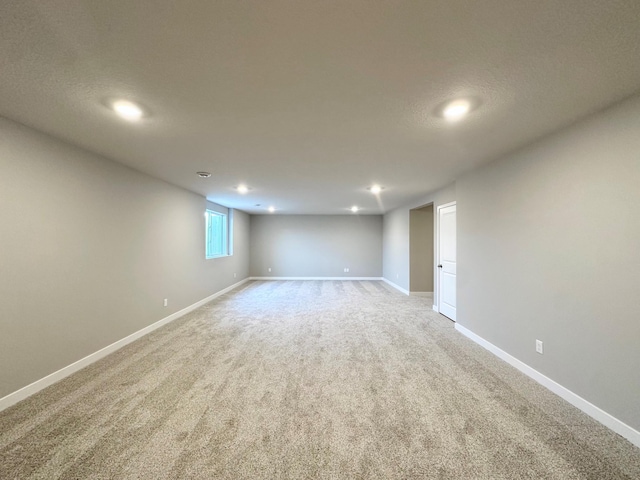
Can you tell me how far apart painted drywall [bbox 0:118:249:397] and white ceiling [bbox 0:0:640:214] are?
1.18ft

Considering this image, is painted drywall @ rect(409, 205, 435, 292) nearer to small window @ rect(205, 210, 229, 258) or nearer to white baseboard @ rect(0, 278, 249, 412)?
small window @ rect(205, 210, 229, 258)

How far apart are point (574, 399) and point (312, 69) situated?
3.10m

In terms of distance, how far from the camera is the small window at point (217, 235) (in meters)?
6.99

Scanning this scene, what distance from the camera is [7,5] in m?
1.12

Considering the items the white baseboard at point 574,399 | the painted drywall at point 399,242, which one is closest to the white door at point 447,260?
the painted drywall at point 399,242

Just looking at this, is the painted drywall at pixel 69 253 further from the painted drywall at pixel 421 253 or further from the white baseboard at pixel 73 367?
the painted drywall at pixel 421 253

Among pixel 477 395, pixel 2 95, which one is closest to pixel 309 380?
pixel 477 395

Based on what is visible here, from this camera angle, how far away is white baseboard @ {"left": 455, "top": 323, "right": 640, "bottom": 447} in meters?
1.82

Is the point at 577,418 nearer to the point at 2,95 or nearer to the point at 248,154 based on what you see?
the point at 248,154

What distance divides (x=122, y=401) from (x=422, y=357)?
9.45 ft

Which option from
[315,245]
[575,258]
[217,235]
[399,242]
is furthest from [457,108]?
[315,245]

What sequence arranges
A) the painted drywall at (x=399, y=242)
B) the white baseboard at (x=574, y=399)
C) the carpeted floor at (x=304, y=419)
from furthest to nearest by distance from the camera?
the painted drywall at (x=399, y=242) < the white baseboard at (x=574, y=399) < the carpeted floor at (x=304, y=419)

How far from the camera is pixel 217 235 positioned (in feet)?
24.2

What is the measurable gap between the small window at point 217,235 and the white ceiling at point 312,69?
4.37 meters
